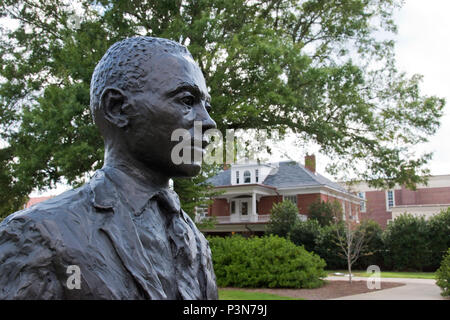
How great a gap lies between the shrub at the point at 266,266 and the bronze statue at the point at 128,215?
544 inches

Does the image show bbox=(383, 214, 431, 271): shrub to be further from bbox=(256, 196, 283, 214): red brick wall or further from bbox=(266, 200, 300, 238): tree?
bbox=(256, 196, 283, 214): red brick wall

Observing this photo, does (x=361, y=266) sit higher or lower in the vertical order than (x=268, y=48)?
lower

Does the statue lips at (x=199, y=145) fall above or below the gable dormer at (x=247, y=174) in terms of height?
below

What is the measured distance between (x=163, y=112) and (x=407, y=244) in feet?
82.0

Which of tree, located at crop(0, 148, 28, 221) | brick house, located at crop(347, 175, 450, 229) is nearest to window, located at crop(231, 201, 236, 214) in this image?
brick house, located at crop(347, 175, 450, 229)

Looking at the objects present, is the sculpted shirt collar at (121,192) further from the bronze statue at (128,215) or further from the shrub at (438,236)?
the shrub at (438,236)

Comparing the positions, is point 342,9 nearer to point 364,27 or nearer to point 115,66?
point 364,27

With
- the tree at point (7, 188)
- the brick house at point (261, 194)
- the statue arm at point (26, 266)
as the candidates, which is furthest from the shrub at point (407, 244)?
the statue arm at point (26, 266)

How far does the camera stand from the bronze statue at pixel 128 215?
5.40ft

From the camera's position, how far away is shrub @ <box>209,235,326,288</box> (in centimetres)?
1542

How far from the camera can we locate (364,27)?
58.0ft

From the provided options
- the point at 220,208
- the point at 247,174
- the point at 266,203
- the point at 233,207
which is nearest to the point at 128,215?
the point at 266,203

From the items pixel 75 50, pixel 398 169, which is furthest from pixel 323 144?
pixel 75 50
